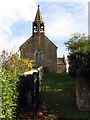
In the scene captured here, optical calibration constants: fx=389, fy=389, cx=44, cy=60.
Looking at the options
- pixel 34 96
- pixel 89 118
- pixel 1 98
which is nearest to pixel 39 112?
pixel 34 96

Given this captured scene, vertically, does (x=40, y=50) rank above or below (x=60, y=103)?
above

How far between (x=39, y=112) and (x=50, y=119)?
1162 millimetres

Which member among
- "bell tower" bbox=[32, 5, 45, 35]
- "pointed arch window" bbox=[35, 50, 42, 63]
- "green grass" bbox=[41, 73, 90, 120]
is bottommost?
"green grass" bbox=[41, 73, 90, 120]

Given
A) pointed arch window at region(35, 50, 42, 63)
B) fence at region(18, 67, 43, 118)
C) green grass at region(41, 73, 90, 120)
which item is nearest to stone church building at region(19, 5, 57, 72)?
pointed arch window at region(35, 50, 42, 63)

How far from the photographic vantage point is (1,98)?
41.0ft

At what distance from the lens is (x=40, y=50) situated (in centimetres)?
6644

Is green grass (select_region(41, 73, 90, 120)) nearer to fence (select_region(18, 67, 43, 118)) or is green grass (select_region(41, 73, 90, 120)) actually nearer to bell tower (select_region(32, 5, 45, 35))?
fence (select_region(18, 67, 43, 118))

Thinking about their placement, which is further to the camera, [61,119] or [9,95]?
[61,119]

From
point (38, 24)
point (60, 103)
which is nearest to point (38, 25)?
point (38, 24)

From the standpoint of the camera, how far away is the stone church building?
6519 centimetres

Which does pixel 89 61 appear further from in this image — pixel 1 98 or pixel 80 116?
pixel 1 98

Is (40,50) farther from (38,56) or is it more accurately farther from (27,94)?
(27,94)

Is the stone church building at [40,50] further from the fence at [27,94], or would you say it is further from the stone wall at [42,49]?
the fence at [27,94]

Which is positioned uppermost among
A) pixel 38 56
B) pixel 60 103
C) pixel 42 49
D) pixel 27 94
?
pixel 42 49
